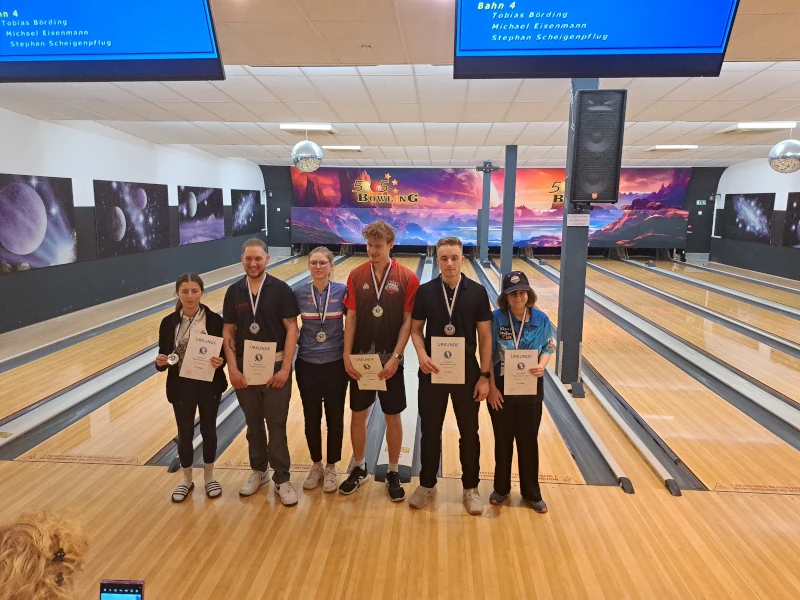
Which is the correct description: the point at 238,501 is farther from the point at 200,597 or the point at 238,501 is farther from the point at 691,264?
the point at 691,264

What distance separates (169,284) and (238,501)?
8945 mm

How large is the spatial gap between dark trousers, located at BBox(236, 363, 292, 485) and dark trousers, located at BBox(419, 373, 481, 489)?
76 centimetres

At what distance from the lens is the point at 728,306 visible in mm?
9375

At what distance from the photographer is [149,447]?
3.84m

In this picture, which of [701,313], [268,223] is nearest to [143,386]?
[701,313]

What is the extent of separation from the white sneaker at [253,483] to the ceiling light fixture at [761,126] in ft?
26.7

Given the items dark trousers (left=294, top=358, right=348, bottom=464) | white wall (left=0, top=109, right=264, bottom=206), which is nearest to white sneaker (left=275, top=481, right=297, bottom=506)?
dark trousers (left=294, top=358, right=348, bottom=464)

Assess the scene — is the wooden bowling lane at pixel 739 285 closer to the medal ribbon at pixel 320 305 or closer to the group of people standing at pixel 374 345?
the group of people standing at pixel 374 345

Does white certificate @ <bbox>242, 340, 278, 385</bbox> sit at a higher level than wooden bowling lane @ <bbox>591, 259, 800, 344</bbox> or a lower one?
higher

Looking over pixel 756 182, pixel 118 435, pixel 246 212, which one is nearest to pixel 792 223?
pixel 756 182

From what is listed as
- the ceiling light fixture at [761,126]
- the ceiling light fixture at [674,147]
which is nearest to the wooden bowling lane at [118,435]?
the ceiling light fixture at [761,126]

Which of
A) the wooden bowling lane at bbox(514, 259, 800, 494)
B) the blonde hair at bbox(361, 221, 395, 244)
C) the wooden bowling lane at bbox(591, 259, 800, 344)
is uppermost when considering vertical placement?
the blonde hair at bbox(361, 221, 395, 244)

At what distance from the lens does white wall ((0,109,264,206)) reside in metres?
6.99

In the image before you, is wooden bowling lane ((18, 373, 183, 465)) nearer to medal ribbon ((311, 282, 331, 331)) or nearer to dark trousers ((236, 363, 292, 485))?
dark trousers ((236, 363, 292, 485))
